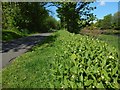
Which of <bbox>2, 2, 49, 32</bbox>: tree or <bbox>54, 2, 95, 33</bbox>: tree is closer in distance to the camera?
<bbox>54, 2, 95, 33</bbox>: tree

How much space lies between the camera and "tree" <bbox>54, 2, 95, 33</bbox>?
24594 mm

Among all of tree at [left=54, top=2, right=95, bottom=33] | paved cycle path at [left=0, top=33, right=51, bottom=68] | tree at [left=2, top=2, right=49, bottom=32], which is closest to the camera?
paved cycle path at [left=0, top=33, right=51, bottom=68]

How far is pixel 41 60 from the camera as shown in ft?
31.1

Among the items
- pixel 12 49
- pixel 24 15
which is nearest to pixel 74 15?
pixel 12 49

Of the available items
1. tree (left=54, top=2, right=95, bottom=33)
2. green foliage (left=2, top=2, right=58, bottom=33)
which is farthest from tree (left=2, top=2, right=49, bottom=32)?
tree (left=54, top=2, right=95, bottom=33)

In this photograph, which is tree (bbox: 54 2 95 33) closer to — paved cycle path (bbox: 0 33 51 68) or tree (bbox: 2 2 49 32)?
paved cycle path (bbox: 0 33 51 68)

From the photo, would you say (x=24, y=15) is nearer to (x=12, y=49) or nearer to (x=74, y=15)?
(x=74, y=15)

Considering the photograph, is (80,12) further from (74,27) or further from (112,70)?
(112,70)

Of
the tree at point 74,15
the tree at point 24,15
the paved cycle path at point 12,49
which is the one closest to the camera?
the paved cycle path at point 12,49

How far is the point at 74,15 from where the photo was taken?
25.3 metres

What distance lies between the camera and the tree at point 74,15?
80.7 ft

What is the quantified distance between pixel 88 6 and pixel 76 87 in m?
23.6

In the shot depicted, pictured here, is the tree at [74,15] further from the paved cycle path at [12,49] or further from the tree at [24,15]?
the tree at [24,15]

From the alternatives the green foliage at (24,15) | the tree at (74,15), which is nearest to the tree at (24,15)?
the green foliage at (24,15)
